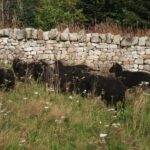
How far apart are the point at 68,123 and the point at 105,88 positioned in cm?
171

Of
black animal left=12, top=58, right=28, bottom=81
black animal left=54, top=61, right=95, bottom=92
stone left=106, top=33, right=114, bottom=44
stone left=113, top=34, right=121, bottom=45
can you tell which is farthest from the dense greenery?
black animal left=54, top=61, right=95, bottom=92

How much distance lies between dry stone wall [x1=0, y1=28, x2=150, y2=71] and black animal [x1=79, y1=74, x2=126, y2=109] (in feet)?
19.5

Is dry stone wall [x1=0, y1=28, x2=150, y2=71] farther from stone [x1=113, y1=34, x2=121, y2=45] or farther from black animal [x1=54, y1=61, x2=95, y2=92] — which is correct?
black animal [x1=54, y1=61, x2=95, y2=92]

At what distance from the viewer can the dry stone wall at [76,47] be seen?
16.0 metres

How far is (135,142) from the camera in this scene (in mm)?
7348

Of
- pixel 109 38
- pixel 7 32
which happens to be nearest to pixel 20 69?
pixel 7 32

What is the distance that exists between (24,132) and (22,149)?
658 mm


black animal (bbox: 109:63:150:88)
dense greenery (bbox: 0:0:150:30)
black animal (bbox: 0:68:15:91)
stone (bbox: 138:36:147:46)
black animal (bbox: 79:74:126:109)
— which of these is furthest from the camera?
dense greenery (bbox: 0:0:150:30)

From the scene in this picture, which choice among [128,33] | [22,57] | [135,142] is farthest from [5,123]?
[128,33]

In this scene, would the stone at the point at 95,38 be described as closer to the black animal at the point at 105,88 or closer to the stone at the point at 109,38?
the stone at the point at 109,38

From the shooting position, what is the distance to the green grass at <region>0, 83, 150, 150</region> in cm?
708

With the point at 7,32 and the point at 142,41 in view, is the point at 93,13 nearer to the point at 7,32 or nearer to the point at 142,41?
the point at 142,41

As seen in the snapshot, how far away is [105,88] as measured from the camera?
941 cm

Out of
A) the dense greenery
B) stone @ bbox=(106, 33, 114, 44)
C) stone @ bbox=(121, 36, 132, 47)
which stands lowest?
stone @ bbox=(121, 36, 132, 47)
